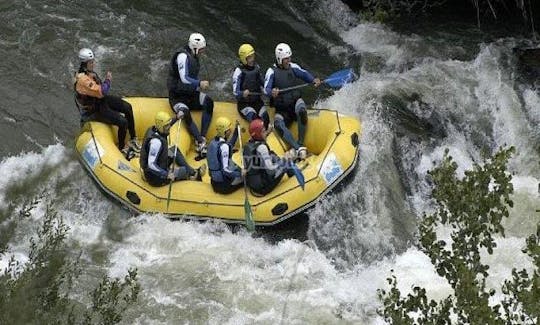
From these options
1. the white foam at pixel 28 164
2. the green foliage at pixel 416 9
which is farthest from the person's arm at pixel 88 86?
the green foliage at pixel 416 9

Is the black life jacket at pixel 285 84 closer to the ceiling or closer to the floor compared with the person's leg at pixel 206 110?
→ closer to the ceiling

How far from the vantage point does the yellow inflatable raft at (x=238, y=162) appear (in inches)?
328

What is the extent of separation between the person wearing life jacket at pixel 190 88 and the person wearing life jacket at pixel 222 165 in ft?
2.57

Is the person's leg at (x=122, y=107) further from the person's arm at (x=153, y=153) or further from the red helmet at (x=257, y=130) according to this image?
the red helmet at (x=257, y=130)

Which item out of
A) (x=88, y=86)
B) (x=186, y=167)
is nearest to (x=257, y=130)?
(x=186, y=167)

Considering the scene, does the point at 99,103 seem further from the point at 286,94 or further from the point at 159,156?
the point at 286,94

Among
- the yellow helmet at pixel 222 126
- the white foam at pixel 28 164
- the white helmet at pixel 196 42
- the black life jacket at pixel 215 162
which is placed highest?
the white helmet at pixel 196 42

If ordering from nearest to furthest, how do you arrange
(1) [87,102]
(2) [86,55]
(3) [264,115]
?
(2) [86,55] < (1) [87,102] < (3) [264,115]

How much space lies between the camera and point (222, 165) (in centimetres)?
825

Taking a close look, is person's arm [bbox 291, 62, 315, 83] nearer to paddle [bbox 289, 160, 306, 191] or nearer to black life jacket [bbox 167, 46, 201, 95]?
black life jacket [bbox 167, 46, 201, 95]

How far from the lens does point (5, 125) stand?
10398 millimetres

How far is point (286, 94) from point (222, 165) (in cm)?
142

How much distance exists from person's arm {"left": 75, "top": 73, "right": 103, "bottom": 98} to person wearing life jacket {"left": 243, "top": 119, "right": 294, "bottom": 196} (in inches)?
71.7

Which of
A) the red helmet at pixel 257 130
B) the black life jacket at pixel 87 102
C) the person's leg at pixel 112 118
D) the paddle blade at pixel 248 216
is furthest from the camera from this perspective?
the person's leg at pixel 112 118
